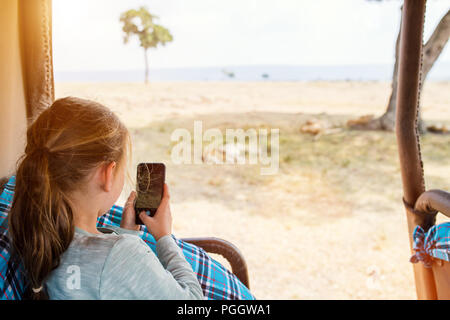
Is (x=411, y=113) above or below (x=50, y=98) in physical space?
below

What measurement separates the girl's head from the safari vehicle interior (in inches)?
17.1

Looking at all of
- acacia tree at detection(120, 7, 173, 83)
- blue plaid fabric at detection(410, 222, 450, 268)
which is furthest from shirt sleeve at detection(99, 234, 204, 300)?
acacia tree at detection(120, 7, 173, 83)

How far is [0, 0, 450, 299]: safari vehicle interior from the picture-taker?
1182 millimetres

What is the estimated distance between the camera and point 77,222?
0.81 meters

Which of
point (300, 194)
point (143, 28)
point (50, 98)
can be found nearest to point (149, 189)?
point (50, 98)

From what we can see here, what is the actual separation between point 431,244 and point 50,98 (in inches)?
50.8

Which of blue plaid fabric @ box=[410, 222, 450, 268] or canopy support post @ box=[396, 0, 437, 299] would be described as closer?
blue plaid fabric @ box=[410, 222, 450, 268]

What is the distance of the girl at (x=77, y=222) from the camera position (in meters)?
0.72

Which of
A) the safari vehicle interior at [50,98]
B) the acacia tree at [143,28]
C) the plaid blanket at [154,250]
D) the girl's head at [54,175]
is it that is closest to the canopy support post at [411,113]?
the safari vehicle interior at [50,98]

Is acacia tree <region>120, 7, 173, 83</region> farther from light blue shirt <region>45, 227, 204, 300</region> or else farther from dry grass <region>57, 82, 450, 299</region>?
light blue shirt <region>45, 227, 204, 300</region>

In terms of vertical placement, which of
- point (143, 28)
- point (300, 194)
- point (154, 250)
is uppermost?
point (143, 28)

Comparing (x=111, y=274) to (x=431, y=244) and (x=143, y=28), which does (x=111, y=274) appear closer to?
(x=431, y=244)

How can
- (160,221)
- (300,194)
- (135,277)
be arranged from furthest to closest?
(300,194) < (160,221) < (135,277)
